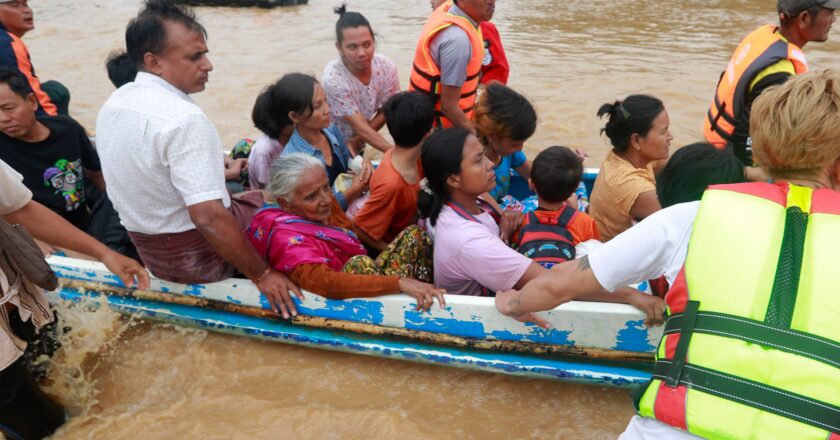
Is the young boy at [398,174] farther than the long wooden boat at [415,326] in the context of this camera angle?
Yes

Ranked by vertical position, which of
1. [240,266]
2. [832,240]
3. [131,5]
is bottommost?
[131,5]

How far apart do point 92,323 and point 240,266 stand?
39.7 inches

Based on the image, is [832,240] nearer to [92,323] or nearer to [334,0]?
[92,323]

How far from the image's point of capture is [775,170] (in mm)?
1356

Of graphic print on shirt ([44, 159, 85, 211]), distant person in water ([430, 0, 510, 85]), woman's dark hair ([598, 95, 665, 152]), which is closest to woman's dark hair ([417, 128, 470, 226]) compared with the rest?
woman's dark hair ([598, 95, 665, 152])

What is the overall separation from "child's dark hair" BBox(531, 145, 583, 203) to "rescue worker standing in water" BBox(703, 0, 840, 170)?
86 cm

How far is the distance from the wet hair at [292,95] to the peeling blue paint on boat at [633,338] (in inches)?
72.2

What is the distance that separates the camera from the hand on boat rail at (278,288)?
2707 millimetres

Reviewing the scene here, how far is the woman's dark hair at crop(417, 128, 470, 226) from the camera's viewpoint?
249 centimetres

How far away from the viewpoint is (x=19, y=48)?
369 cm

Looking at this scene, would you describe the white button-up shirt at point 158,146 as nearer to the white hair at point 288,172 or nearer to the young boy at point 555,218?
the white hair at point 288,172

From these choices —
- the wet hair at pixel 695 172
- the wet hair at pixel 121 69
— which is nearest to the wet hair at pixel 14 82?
the wet hair at pixel 121 69

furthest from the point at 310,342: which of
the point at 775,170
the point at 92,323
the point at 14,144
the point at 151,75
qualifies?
the point at 775,170

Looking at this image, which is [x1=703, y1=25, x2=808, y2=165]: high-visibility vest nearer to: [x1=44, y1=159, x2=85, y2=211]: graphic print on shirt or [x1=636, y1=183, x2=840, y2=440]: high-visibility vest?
[x1=636, y1=183, x2=840, y2=440]: high-visibility vest
